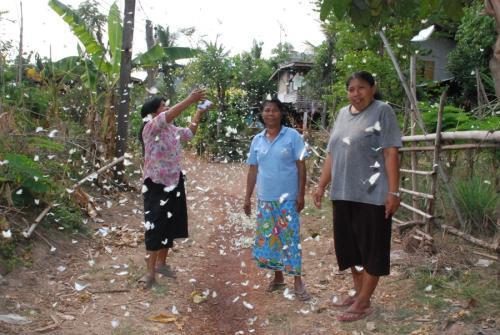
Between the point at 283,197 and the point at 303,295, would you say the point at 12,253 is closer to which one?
the point at 283,197

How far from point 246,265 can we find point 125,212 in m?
2.46

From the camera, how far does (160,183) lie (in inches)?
169

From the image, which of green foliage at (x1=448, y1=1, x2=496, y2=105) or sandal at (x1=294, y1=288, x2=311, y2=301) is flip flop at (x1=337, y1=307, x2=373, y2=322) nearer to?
sandal at (x1=294, y1=288, x2=311, y2=301)

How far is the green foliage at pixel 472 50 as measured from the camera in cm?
1120

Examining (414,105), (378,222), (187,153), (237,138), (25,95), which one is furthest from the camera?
(187,153)

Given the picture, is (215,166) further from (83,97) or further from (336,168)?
(336,168)

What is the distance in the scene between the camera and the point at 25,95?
22.5 feet

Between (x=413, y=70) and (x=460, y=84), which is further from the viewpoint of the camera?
(x=460, y=84)

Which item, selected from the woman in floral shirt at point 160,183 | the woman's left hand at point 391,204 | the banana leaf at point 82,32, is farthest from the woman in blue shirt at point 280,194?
the banana leaf at point 82,32

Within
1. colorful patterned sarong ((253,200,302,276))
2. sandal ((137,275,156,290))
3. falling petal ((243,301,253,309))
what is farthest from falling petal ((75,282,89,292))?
colorful patterned sarong ((253,200,302,276))

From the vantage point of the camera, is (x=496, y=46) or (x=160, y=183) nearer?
(x=496, y=46)

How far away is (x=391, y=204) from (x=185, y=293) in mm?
2068

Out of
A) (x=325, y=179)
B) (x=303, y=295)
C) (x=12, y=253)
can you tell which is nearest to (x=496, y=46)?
(x=325, y=179)

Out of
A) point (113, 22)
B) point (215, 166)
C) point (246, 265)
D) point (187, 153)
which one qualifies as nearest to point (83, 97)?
point (113, 22)
